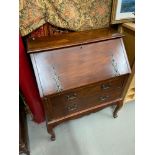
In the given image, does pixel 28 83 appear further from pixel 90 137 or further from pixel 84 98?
pixel 90 137

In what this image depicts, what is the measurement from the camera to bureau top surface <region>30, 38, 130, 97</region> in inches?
44.4

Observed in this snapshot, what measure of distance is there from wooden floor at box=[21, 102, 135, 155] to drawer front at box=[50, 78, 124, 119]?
1.21ft

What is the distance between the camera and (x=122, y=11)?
1480 millimetres

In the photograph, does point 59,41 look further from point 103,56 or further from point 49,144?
point 49,144

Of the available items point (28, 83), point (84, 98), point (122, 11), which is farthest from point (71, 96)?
point (122, 11)

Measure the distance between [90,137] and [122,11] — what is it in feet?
4.19

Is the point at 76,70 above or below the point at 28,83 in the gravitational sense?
above

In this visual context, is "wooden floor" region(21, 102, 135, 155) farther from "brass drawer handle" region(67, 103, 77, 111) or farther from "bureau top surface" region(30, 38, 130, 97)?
"bureau top surface" region(30, 38, 130, 97)

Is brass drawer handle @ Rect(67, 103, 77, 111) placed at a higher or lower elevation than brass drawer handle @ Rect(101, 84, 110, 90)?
lower

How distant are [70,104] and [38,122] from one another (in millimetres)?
563

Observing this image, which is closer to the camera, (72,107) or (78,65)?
(78,65)

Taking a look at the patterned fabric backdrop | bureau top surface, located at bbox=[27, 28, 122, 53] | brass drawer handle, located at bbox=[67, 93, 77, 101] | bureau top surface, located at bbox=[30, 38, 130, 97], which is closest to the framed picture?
the patterned fabric backdrop

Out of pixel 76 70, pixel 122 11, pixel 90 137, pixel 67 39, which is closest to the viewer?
pixel 76 70

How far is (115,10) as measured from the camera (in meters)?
1.45
